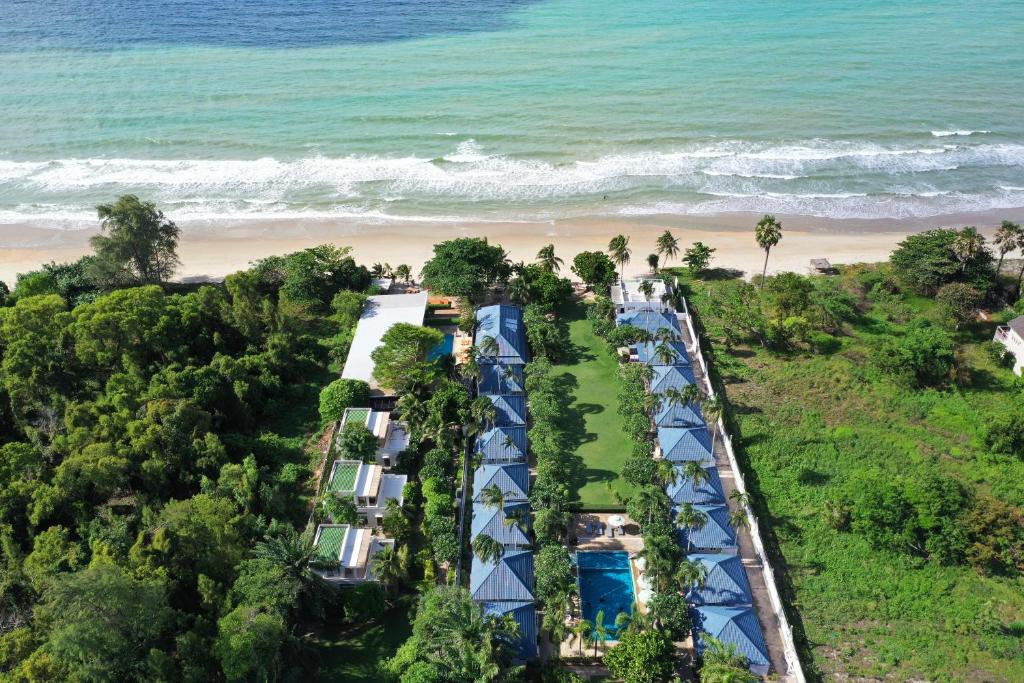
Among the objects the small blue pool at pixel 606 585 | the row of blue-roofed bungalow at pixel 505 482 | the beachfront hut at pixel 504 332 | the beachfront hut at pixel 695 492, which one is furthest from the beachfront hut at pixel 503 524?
the beachfront hut at pixel 504 332

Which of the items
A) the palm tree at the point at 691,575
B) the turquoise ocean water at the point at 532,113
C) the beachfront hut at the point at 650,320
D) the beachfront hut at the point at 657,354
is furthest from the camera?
the turquoise ocean water at the point at 532,113

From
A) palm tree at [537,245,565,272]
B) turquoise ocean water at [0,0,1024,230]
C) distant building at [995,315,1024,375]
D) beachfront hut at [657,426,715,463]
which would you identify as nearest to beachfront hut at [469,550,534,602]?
beachfront hut at [657,426,715,463]

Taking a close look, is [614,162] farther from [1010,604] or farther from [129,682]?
[129,682]

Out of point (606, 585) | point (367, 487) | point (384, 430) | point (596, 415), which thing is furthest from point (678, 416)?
point (367, 487)

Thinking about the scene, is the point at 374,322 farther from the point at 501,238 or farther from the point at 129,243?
the point at 129,243

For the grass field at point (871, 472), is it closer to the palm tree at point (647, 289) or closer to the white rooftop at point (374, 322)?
the palm tree at point (647, 289)

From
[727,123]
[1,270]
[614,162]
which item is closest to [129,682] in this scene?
[1,270]
